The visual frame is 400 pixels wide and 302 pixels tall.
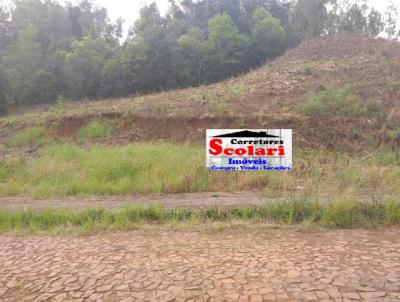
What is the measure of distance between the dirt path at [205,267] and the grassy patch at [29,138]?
969 centimetres

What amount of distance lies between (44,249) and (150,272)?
1488mm

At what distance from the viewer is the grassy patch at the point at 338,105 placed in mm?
10375

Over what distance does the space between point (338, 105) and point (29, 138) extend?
1243cm

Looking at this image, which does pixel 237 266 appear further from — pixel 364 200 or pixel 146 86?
pixel 146 86

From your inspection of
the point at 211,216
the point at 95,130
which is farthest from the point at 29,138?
the point at 211,216

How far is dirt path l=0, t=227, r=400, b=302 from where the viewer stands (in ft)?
8.39

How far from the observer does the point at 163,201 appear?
17.0ft

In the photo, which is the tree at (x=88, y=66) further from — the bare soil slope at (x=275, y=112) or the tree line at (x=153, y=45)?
the bare soil slope at (x=275, y=112)

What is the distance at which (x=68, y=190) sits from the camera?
5871 millimetres

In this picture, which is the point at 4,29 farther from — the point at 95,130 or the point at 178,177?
the point at 178,177

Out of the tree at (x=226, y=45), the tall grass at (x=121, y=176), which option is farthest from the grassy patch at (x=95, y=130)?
the tree at (x=226, y=45)

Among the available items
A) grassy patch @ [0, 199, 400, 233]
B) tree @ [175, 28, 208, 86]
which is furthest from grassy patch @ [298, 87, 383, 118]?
tree @ [175, 28, 208, 86]

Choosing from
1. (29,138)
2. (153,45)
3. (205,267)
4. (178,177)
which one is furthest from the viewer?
(153,45)

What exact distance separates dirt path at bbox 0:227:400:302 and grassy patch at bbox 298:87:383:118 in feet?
24.6
